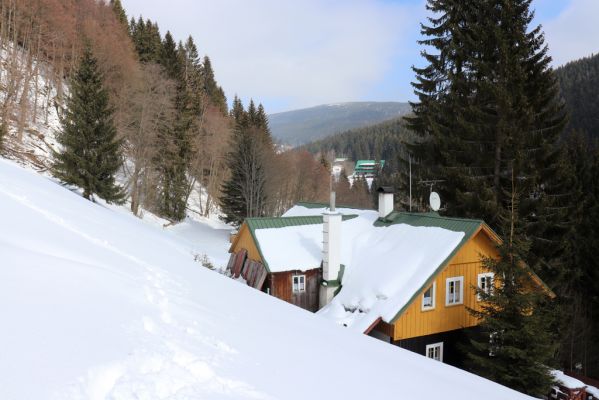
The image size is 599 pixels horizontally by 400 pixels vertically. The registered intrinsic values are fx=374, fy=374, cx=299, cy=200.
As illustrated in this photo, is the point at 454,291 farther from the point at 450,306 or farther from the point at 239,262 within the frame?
the point at 239,262

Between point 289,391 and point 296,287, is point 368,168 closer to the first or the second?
point 296,287

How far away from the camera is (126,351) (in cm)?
340

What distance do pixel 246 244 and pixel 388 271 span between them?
22.5 feet

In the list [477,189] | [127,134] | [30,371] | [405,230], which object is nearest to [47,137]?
[127,134]

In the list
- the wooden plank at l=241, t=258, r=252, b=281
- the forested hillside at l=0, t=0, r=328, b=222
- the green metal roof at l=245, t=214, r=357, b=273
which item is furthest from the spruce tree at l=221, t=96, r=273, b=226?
the green metal roof at l=245, t=214, r=357, b=273

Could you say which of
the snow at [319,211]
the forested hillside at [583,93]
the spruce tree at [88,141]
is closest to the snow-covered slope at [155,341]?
the snow at [319,211]

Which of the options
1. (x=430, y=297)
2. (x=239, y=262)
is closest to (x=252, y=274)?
(x=239, y=262)

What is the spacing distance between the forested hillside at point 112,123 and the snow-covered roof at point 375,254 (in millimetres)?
15446

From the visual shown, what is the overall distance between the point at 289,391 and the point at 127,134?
3049 cm

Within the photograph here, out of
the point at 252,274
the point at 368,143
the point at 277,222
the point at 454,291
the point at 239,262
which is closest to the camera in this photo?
the point at 454,291

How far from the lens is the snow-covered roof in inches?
491

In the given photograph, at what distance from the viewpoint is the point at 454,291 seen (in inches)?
522

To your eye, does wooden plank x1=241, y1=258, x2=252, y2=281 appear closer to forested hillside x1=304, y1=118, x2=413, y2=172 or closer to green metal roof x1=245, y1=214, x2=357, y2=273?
green metal roof x1=245, y1=214, x2=357, y2=273

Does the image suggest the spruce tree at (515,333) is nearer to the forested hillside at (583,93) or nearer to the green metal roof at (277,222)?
the green metal roof at (277,222)
